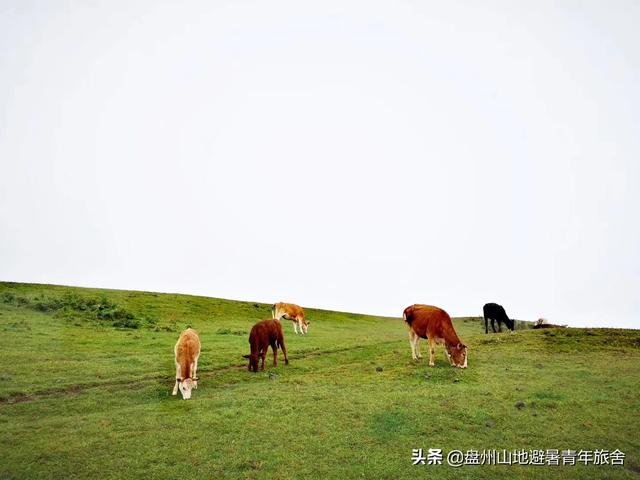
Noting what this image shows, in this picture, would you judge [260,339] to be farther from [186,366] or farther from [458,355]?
[458,355]

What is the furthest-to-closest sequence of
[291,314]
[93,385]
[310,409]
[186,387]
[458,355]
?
[291,314]
[458,355]
[93,385]
[186,387]
[310,409]

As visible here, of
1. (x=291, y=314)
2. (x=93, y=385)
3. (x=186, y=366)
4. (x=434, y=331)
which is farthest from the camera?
(x=291, y=314)

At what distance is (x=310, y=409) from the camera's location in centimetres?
1463

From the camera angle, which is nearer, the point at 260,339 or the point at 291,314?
the point at 260,339

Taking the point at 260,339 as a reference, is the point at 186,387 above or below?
below

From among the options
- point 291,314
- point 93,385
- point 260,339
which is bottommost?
point 93,385

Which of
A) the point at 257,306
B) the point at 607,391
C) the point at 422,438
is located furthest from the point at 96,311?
the point at 607,391

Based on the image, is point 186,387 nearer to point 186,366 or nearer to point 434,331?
point 186,366

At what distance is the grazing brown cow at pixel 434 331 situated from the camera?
66.6 ft

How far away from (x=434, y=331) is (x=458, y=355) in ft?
4.80

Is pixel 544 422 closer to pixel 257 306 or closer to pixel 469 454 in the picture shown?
pixel 469 454

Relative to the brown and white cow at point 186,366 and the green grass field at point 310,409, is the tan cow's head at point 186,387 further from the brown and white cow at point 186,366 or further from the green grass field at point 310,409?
the green grass field at point 310,409

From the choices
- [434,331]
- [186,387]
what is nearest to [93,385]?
[186,387]

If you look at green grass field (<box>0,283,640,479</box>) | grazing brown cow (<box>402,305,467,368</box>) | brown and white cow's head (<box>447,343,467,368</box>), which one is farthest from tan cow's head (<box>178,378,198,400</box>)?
brown and white cow's head (<box>447,343,467,368</box>)
